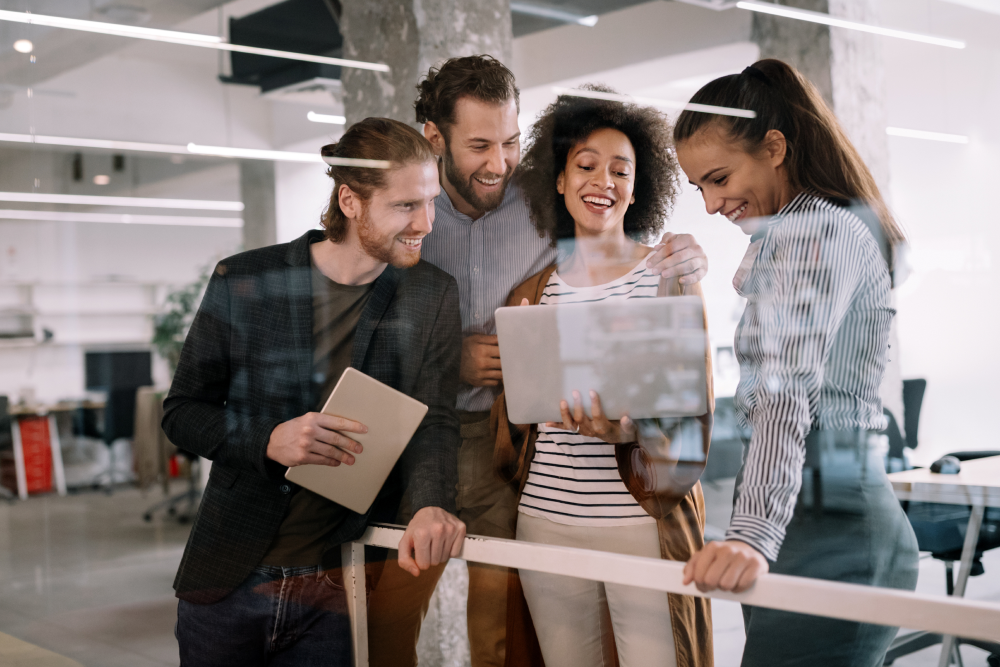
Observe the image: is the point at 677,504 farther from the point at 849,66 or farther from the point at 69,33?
the point at 69,33

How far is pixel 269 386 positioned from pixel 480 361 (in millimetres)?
439

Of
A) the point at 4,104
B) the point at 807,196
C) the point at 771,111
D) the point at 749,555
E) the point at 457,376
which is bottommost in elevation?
the point at 749,555

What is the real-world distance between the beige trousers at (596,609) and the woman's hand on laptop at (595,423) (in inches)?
7.0

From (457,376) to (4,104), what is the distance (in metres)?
2.42

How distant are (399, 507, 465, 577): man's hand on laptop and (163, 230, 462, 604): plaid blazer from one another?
0.07 meters

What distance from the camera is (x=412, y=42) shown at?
221cm

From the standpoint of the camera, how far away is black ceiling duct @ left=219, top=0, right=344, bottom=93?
246cm

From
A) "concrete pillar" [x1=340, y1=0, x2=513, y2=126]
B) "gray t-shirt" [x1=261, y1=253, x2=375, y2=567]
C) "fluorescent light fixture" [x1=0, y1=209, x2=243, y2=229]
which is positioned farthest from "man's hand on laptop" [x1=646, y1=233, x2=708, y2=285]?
"fluorescent light fixture" [x1=0, y1=209, x2=243, y2=229]

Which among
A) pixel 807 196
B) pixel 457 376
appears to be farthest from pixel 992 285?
pixel 457 376

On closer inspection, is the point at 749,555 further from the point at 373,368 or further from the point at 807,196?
the point at 373,368

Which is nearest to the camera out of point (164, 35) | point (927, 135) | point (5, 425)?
point (927, 135)

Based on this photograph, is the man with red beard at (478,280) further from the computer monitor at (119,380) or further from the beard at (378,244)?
the computer monitor at (119,380)

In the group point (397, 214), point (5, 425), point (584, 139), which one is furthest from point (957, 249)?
point (5, 425)

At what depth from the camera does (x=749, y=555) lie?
41.8 inches
